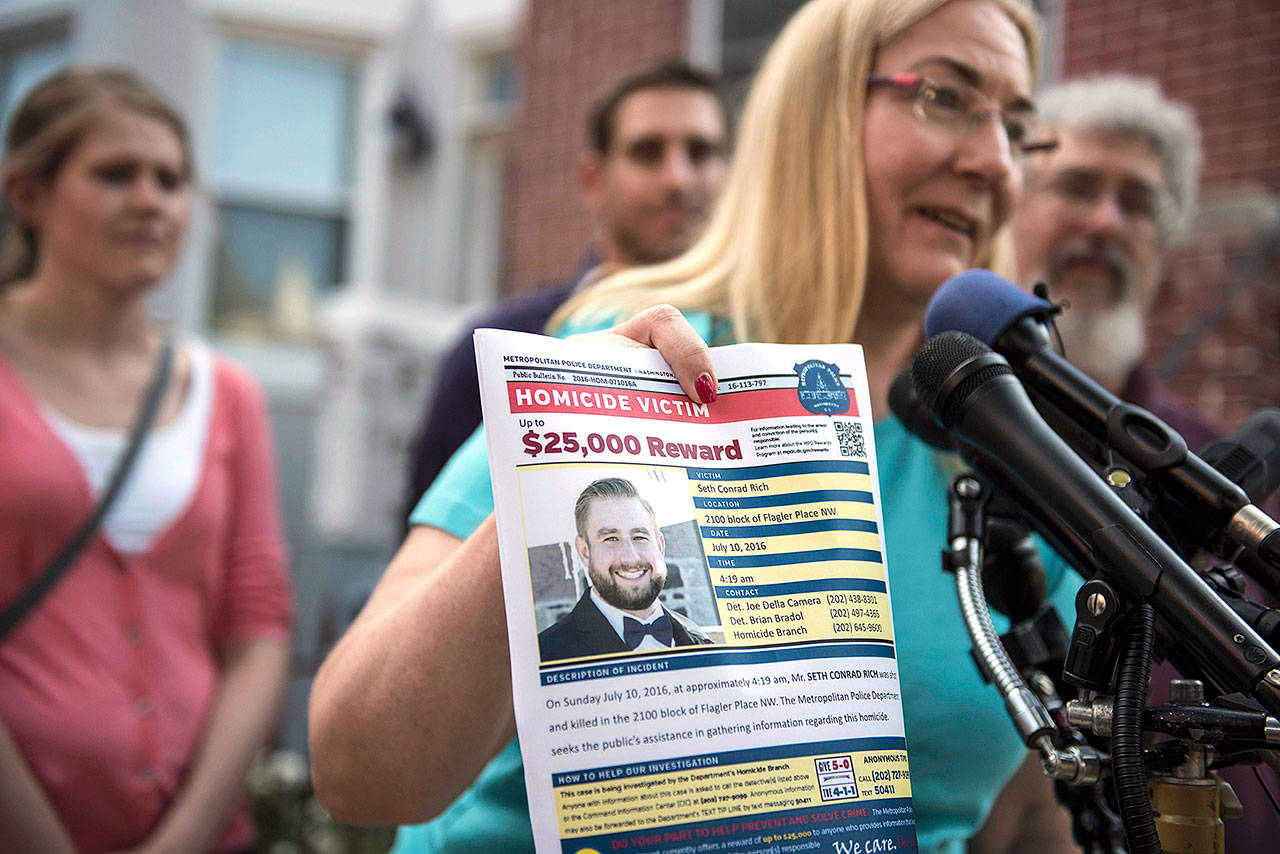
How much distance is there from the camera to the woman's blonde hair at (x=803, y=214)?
5.23 feet

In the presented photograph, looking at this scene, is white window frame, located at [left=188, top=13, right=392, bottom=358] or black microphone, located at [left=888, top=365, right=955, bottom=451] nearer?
black microphone, located at [left=888, top=365, right=955, bottom=451]

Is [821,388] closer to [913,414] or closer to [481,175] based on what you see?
[913,414]

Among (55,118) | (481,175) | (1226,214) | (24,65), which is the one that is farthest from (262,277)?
(1226,214)

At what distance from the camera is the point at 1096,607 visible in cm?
94

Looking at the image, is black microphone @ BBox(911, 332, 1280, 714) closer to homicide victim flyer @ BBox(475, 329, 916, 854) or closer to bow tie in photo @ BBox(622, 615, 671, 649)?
homicide victim flyer @ BBox(475, 329, 916, 854)

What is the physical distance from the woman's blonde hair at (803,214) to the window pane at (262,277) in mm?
7725

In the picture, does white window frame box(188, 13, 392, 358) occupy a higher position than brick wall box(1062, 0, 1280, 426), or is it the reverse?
white window frame box(188, 13, 392, 358)

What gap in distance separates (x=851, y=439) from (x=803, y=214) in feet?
2.15

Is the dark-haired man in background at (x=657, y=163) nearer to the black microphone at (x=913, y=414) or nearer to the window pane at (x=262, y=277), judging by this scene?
the black microphone at (x=913, y=414)

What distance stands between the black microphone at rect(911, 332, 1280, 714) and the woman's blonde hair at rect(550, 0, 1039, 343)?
477 mm

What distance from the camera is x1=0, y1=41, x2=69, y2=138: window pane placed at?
893 centimetres

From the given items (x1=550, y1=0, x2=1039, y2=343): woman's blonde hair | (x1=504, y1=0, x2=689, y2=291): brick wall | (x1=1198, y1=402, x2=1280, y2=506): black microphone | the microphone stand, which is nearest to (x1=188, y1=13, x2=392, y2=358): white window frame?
(x1=504, y1=0, x2=689, y2=291): brick wall

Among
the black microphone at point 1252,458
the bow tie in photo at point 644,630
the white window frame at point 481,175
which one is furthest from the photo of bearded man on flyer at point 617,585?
the white window frame at point 481,175

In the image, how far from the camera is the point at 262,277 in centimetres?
887
